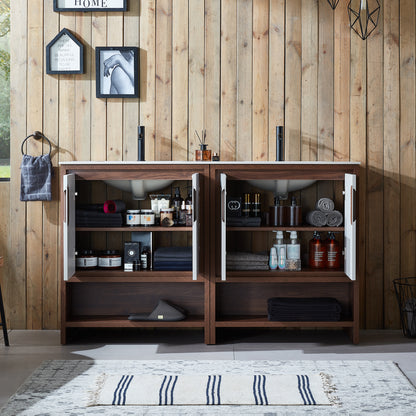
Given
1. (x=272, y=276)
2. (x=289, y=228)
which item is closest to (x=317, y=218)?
(x=289, y=228)

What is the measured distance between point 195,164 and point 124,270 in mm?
794

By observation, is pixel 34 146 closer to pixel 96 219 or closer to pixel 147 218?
pixel 96 219

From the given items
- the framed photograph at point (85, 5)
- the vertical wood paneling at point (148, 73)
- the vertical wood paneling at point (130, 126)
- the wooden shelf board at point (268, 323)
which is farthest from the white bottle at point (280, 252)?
the framed photograph at point (85, 5)

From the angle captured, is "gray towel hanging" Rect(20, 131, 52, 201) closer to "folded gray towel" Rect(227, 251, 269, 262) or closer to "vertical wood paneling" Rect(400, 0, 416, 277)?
"folded gray towel" Rect(227, 251, 269, 262)

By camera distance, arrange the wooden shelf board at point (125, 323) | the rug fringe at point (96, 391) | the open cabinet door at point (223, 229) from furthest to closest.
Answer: the wooden shelf board at point (125, 323) → the open cabinet door at point (223, 229) → the rug fringe at point (96, 391)

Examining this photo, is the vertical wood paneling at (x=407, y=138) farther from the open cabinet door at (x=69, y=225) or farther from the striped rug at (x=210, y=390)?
the open cabinet door at (x=69, y=225)

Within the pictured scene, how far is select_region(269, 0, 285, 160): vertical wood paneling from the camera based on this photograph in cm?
371

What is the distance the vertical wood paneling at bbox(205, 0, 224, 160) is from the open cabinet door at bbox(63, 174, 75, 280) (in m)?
0.92

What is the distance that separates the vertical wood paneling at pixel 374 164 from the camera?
3.73 meters

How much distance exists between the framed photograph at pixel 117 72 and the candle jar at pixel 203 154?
1.94 feet

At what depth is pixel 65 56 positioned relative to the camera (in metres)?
3.73

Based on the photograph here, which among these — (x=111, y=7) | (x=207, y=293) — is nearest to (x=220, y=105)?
(x=111, y=7)

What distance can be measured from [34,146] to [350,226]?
2124mm

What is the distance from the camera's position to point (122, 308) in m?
3.64
